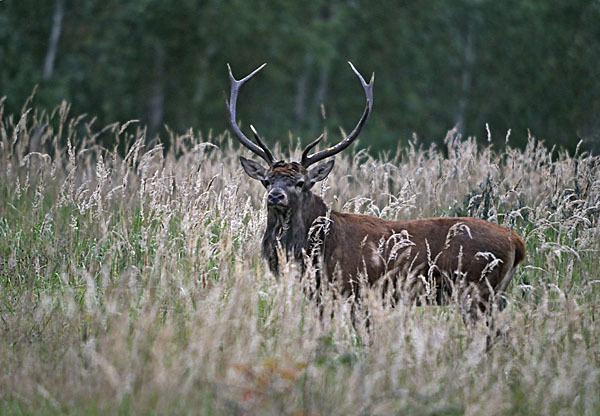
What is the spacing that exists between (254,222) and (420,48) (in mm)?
25314

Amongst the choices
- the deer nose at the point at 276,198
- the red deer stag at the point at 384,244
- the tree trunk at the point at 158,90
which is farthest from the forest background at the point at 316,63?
the deer nose at the point at 276,198

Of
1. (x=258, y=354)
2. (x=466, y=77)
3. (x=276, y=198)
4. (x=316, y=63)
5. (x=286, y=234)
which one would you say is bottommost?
(x=258, y=354)

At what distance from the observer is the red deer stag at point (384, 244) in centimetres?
635

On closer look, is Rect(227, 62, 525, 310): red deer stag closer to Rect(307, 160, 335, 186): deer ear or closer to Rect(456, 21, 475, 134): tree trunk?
Rect(307, 160, 335, 186): deer ear

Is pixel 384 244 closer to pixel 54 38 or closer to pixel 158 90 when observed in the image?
pixel 54 38

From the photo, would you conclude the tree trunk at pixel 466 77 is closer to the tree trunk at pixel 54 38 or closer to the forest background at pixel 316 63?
the forest background at pixel 316 63

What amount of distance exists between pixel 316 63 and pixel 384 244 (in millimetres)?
23448

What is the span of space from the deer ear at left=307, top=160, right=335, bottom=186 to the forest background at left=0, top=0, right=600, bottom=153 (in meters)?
15.1

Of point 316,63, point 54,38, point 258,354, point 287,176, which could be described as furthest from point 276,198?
point 316,63

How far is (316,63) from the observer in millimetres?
29297

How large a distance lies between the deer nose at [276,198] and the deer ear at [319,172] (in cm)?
59

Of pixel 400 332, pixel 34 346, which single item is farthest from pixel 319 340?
pixel 34 346

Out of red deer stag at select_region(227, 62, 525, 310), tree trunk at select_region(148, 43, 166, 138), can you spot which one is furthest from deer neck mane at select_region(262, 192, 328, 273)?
tree trunk at select_region(148, 43, 166, 138)

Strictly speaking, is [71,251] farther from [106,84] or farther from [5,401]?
[106,84]
